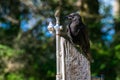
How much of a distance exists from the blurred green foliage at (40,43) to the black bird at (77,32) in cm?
953

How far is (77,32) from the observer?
840 cm

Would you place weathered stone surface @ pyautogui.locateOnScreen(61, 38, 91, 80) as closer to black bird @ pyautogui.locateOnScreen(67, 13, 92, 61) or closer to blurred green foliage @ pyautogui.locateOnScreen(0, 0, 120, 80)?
black bird @ pyautogui.locateOnScreen(67, 13, 92, 61)

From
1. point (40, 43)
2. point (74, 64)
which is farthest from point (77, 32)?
point (40, 43)

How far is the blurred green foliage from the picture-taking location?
60.8 ft

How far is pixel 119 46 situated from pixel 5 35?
4.25 m

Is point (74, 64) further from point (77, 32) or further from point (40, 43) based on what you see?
point (40, 43)

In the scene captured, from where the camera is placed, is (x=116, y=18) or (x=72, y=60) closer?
(x=72, y=60)

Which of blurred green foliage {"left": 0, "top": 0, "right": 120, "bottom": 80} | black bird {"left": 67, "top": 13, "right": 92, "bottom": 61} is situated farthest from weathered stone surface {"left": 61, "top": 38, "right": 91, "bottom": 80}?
blurred green foliage {"left": 0, "top": 0, "right": 120, "bottom": 80}

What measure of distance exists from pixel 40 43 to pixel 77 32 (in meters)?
11.2

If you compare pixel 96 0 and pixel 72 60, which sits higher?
pixel 96 0

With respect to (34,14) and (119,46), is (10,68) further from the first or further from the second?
(119,46)

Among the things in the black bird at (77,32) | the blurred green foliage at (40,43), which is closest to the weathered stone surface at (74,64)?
the black bird at (77,32)

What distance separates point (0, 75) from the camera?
59.6 feet

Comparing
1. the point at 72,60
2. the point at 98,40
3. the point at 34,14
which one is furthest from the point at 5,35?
the point at 72,60
